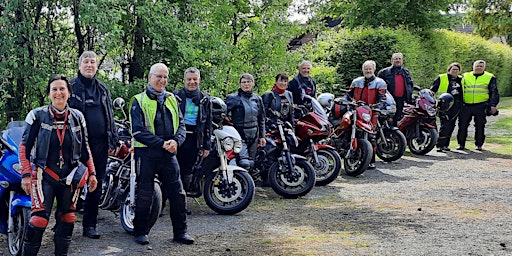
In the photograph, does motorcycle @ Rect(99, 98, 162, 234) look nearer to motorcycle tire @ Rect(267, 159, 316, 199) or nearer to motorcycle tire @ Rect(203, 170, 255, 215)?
motorcycle tire @ Rect(203, 170, 255, 215)

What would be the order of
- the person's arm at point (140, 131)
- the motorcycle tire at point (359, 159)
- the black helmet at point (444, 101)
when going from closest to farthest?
1. the person's arm at point (140, 131)
2. the motorcycle tire at point (359, 159)
3. the black helmet at point (444, 101)

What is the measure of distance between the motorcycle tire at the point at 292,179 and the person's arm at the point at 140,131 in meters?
2.91

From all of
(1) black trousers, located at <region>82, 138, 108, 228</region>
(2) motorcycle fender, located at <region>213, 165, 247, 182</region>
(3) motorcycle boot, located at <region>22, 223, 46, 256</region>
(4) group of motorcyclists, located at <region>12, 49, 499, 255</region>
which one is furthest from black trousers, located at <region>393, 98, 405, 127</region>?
(3) motorcycle boot, located at <region>22, 223, 46, 256</region>

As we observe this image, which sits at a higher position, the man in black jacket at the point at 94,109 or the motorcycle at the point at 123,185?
the man in black jacket at the point at 94,109

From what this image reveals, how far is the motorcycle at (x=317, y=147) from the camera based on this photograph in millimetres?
10055

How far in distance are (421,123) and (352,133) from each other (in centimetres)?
304

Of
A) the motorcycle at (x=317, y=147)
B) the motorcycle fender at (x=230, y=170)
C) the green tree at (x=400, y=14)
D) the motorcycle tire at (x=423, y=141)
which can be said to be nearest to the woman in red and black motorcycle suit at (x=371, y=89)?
the motorcycle at (x=317, y=147)

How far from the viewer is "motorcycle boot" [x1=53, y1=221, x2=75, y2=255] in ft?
18.8

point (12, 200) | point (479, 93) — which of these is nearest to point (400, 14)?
point (479, 93)

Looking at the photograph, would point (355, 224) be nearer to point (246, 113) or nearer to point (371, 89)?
point (246, 113)

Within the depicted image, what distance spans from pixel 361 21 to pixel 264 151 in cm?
A: 1217

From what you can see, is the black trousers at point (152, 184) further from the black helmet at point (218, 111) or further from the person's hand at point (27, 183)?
the black helmet at point (218, 111)

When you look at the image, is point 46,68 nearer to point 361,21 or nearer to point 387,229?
point 387,229

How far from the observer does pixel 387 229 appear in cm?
731
